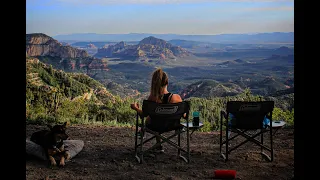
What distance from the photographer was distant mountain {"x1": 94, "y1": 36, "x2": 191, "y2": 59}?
157 ft

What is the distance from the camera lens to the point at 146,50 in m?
48.3

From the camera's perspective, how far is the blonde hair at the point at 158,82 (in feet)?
13.1

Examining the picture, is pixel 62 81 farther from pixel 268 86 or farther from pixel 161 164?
pixel 268 86

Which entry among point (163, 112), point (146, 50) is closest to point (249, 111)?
point (163, 112)

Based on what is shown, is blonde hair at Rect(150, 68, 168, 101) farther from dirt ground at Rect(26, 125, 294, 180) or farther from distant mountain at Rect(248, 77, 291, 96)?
distant mountain at Rect(248, 77, 291, 96)

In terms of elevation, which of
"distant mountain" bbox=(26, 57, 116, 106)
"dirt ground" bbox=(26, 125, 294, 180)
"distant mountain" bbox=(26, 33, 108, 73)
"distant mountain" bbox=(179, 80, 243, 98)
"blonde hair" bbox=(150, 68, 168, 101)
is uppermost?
"distant mountain" bbox=(26, 33, 108, 73)

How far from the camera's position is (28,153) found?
151 inches

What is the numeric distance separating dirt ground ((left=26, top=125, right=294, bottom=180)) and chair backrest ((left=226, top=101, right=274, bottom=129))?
1.21ft

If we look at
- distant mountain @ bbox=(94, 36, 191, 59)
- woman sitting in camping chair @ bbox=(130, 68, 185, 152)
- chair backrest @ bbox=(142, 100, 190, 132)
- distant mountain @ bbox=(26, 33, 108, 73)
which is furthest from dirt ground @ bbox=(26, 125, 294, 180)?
distant mountain @ bbox=(94, 36, 191, 59)

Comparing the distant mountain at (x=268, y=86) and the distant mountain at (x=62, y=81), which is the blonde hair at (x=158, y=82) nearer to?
the distant mountain at (x=62, y=81)

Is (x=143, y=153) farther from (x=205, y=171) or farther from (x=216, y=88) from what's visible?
(x=216, y=88)

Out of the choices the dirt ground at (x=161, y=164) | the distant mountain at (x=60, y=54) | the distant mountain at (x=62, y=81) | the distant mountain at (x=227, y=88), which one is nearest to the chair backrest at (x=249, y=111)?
the dirt ground at (x=161, y=164)

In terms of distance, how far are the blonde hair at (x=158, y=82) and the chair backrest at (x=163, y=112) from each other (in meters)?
0.25
